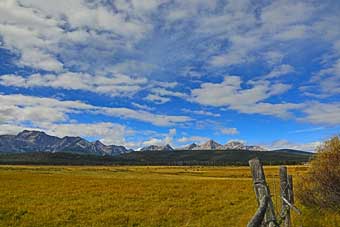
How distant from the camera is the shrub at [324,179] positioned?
1792cm

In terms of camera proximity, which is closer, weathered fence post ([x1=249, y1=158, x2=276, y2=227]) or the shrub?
weathered fence post ([x1=249, y1=158, x2=276, y2=227])

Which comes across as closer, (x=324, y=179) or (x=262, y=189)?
(x=262, y=189)

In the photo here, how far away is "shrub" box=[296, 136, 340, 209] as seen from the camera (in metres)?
17.9

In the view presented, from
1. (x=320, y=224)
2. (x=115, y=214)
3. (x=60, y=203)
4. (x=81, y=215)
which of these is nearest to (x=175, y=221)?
(x=115, y=214)

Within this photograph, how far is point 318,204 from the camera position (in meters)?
18.5

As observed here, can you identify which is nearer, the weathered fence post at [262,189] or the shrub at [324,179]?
the weathered fence post at [262,189]

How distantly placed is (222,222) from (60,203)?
13115 millimetres

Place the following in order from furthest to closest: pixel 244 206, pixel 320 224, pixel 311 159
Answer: pixel 244 206, pixel 311 159, pixel 320 224

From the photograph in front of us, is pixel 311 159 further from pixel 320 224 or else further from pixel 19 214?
pixel 19 214

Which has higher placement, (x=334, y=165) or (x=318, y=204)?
(x=334, y=165)

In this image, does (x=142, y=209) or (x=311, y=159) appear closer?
(x=311, y=159)

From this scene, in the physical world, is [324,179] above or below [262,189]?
above

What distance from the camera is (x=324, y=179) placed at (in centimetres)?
1831

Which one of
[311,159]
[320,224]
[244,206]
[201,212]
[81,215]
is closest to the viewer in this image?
[320,224]
